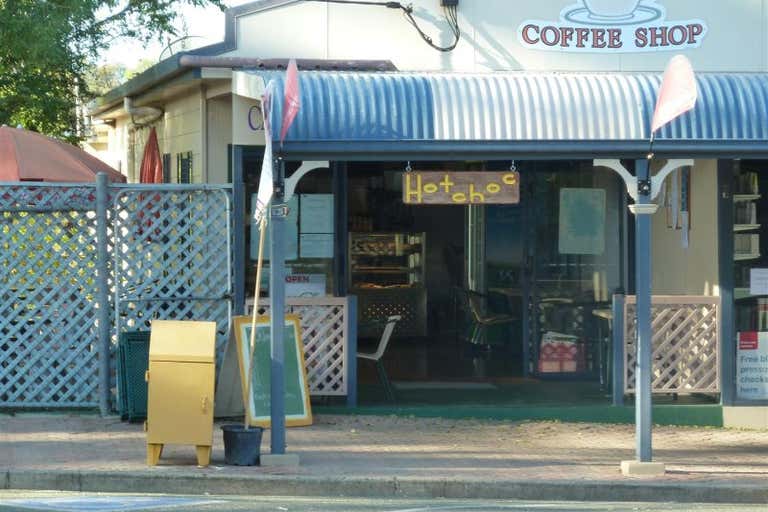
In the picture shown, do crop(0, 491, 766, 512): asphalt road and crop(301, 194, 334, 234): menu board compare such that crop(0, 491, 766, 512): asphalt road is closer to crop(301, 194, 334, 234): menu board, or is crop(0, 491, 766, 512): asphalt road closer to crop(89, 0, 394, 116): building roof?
crop(301, 194, 334, 234): menu board

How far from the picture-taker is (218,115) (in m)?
13.9

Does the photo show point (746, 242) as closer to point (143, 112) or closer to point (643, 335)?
point (643, 335)

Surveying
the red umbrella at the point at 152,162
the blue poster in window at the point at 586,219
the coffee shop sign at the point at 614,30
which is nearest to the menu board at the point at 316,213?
the coffee shop sign at the point at 614,30

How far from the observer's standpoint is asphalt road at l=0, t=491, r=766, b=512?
8680 millimetres

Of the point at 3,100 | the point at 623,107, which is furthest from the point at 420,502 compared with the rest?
the point at 3,100

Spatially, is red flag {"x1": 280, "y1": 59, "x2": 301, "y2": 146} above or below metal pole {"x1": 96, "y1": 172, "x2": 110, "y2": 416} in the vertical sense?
above

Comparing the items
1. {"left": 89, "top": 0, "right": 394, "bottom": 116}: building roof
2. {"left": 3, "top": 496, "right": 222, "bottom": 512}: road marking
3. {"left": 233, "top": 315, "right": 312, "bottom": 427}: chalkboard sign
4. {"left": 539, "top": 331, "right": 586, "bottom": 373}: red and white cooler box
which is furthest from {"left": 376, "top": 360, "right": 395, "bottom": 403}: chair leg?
{"left": 3, "top": 496, "right": 222, "bottom": 512}: road marking

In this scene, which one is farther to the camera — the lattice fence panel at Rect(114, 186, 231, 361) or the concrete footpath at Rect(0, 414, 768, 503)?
the lattice fence panel at Rect(114, 186, 231, 361)

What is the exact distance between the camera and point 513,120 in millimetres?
11273

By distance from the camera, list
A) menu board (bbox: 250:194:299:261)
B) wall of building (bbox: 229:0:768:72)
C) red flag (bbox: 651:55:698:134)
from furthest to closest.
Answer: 1. menu board (bbox: 250:194:299:261)
2. wall of building (bbox: 229:0:768:72)
3. red flag (bbox: 651:55:698:134)

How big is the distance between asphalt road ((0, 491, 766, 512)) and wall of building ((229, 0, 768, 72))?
17.3ft

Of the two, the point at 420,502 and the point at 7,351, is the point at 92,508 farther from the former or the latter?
the point at 7,351

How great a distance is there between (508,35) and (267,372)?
14.4 ft

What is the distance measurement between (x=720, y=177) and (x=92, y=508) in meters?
7.29
